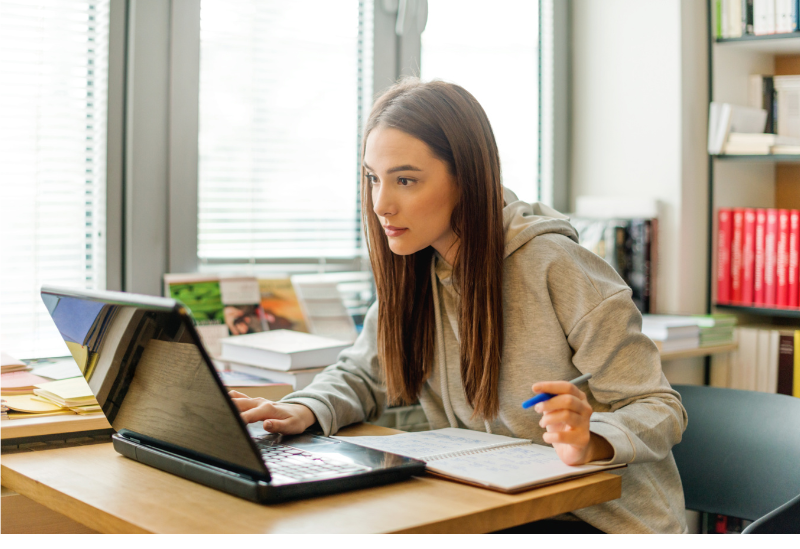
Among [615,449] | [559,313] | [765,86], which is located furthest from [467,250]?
[765,86]

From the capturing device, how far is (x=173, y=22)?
5.90 feet

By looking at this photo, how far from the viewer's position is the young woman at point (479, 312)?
1.15 metres

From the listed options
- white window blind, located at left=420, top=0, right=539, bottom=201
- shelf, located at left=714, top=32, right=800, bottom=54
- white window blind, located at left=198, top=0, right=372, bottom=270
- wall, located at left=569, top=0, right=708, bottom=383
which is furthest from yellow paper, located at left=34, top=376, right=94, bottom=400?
shelf, located at left=714, top=32, right=800, bottom=54

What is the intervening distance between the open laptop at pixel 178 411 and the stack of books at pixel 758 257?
1.68 metres

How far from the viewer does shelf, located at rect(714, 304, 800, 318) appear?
222cm

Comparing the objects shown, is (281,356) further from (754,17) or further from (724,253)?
(754,17)

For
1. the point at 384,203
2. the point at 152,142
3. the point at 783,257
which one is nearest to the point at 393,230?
the point at 384,203

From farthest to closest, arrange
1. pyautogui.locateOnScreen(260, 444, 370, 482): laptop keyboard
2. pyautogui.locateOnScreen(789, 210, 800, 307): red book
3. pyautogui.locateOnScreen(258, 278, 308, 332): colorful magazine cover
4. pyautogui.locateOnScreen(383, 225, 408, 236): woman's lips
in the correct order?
pyautogui.locateOnScreen(789, 210, 800, 307): red book, pyautogui.locateOnScreen(258, 278, 308, 332): colorful magazine cover, pyautogui.locateOnScreen(383, 225, 408, 236): woman's lips, pyautogui.locateOnScreen(260, 444, 370, 482): laptop keyboard

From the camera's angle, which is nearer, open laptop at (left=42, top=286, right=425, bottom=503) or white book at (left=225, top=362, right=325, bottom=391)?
open laptop at (left=42, top=286, right=425, bottom=503)

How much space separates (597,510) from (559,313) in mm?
296

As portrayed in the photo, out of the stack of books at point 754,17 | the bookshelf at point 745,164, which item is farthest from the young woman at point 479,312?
the stack of books at point 754,17

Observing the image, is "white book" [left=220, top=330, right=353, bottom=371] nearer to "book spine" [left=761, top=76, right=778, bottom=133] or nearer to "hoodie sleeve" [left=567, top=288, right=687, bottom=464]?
"hoodie sleeve" [left=567, top=288, right=687, bottom=464]

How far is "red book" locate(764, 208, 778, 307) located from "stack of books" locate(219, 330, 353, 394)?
4.29 feet

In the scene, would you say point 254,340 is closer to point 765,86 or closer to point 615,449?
point 615,449
